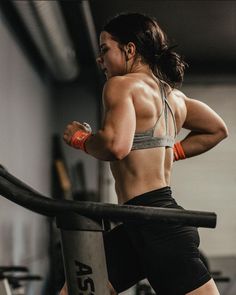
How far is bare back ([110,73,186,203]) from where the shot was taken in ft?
6.15

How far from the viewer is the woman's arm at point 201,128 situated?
2.24 metres

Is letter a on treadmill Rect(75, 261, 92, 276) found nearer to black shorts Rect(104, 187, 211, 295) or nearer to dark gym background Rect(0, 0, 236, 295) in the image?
black shorts Rect(104, 187, 211, 295)

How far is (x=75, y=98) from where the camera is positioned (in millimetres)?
7051

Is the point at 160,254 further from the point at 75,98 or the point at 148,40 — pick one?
the point at 75,98

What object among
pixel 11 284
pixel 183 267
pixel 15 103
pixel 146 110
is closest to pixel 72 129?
pixel 146 110

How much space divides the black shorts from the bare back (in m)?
0.04

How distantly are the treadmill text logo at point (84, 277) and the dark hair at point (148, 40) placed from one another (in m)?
0.83

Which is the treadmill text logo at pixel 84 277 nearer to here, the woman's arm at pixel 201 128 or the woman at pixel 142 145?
the woman at pixel 142 145

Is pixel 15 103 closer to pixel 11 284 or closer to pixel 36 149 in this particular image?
pixel 36 149

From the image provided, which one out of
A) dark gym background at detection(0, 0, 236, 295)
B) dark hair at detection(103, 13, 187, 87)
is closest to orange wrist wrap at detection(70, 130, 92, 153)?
dark hair at detection(103, 13, 187, 87)

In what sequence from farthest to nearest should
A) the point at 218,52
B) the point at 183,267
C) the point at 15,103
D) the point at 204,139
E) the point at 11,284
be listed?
the point at 218,52, the point at 15,103, the point at 11,284, the point at 204,139, the point at 183,267

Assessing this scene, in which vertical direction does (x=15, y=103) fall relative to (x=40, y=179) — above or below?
above

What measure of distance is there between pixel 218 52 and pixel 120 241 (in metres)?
4.84

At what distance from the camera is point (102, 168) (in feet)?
22.5
